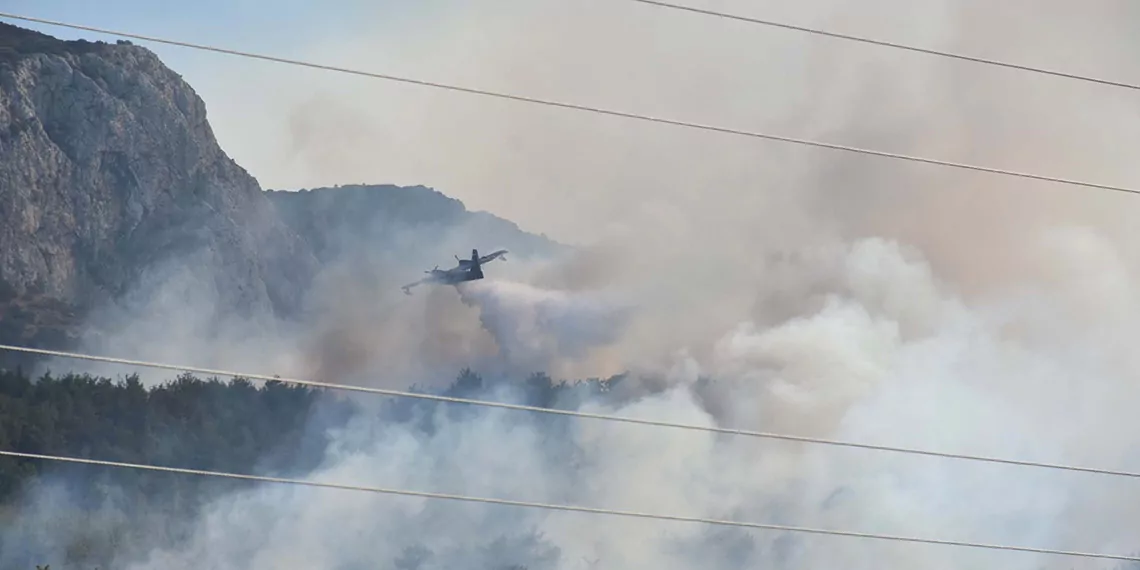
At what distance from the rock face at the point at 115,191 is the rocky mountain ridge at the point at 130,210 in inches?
1.4

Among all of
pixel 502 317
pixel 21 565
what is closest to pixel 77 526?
pixel 21 565

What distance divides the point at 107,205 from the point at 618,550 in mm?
15493

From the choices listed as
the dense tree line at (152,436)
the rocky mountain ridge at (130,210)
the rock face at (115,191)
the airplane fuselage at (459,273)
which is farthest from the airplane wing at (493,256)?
Result: the rock face at (115,191)

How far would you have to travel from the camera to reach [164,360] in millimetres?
32969

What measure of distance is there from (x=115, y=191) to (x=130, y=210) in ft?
2.08

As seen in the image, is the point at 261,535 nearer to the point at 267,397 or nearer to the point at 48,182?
the point at 267,397

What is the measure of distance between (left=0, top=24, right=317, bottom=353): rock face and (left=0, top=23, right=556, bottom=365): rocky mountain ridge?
35 mm

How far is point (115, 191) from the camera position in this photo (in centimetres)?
3372

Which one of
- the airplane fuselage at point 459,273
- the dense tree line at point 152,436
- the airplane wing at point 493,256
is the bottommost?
the dense tree line at point 152,436

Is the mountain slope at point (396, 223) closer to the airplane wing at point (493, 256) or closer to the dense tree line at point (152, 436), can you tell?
the airplane wing at point (493, 256)

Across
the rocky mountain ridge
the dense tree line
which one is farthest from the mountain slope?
the dense tree line

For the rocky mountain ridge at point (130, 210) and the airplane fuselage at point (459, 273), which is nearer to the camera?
the airplane fuselage at point (459, 273)

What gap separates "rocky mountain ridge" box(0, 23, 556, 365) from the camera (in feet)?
106

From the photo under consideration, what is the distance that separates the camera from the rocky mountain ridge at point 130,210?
3228 cm
